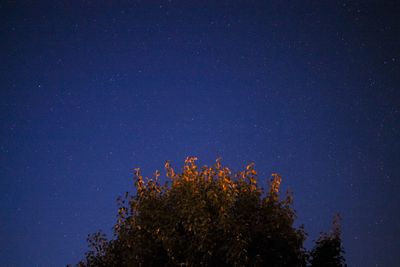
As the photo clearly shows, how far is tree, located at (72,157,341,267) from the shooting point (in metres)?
27.2

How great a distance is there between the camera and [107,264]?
33.7 metres

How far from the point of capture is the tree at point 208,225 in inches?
1072

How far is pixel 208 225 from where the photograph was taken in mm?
26984

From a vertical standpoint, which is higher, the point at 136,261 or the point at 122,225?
the point at 122,225

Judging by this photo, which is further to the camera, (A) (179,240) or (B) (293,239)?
(B) (293,239)

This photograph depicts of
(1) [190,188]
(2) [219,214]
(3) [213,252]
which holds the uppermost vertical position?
(1) [190,188]

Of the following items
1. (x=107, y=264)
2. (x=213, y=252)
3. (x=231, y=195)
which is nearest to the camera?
(x=213, y=252)

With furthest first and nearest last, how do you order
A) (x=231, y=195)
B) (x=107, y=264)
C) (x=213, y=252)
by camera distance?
(x=107, y=264), (x=231, y=195), (x=213, y=252)

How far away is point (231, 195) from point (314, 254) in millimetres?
9269

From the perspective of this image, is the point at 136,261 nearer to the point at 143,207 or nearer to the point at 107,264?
the point at 143,207

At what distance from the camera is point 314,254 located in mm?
34562

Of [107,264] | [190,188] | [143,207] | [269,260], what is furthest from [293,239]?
[107,264]

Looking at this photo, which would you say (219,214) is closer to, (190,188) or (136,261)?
(190,188)

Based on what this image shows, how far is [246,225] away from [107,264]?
10.5 meters
